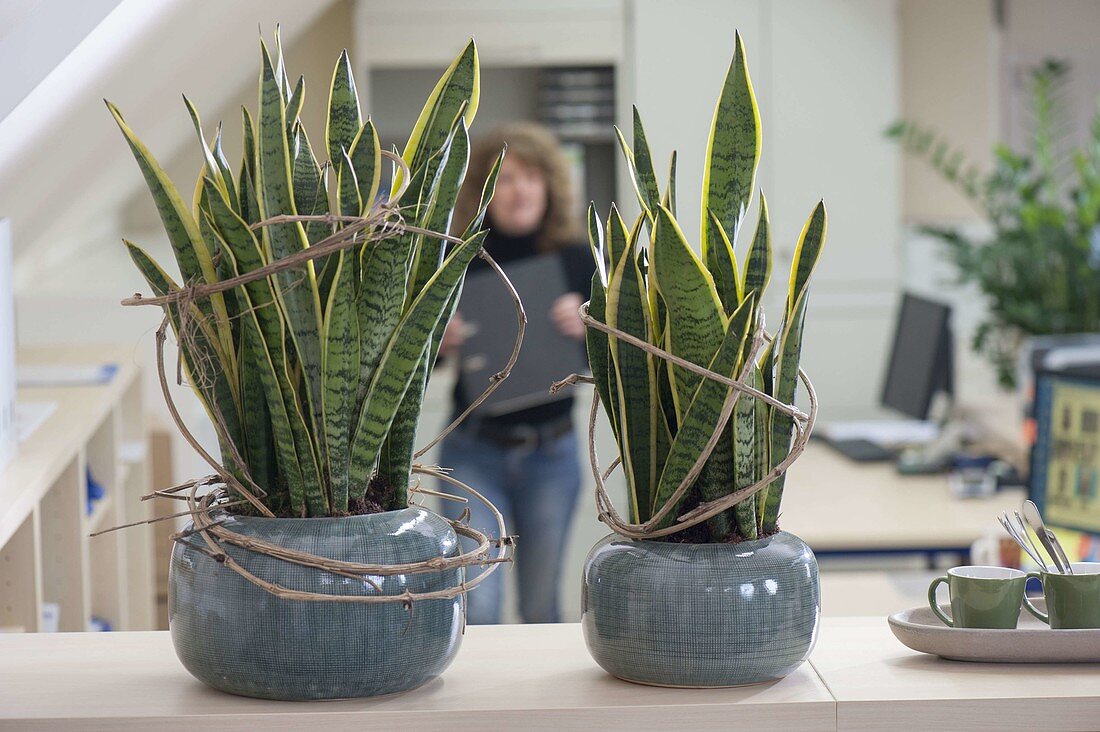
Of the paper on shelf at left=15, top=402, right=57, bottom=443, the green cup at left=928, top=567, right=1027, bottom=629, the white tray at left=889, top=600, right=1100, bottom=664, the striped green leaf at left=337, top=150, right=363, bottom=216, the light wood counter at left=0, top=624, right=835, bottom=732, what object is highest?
the striped green leaf at left=337, top=150, right=363, bottom=216

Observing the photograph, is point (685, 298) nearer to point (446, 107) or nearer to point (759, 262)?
point (759, 262)

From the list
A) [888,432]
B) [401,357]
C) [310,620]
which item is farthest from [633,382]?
[888,432]

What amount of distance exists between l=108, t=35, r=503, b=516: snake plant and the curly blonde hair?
2104 mm

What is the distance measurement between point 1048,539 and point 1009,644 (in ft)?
0.34

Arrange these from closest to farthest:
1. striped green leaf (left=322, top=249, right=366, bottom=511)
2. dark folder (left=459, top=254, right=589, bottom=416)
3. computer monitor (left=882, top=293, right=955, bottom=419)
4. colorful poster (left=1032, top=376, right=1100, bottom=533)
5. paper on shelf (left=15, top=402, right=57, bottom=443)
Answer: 1. striped green leaf (left=322, top=249, right=366, bottom=511)
2. paper on shelf (left=15, top=402, right=57, bottom=443)
3. colorful poster (left=1032, top=376, right=1100, bottom=533)
4. dark folder (left=459, top=254, right=589, bottom=416)
5. computer monitor (left=882, top=293, right=955, bottom=419)

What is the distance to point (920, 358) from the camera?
10.8ft

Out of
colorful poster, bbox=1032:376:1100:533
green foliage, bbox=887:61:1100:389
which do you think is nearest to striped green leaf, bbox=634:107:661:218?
colorful poster, bbox=1032:376:1100:533

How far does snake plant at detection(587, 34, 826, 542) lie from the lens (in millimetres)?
853

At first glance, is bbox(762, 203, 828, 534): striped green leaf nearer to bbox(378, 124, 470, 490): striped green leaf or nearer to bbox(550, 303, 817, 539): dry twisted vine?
bbox(550, 303, 817, 539): dry twisted vine

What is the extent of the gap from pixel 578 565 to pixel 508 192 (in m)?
1.84

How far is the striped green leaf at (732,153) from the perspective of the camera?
885 millimetres

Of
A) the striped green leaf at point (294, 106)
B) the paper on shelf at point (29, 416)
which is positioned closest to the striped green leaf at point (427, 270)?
the striped green leaf at point (294, 106)

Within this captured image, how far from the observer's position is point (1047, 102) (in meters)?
3.59

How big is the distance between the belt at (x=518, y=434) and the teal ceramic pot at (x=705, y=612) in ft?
6.75
